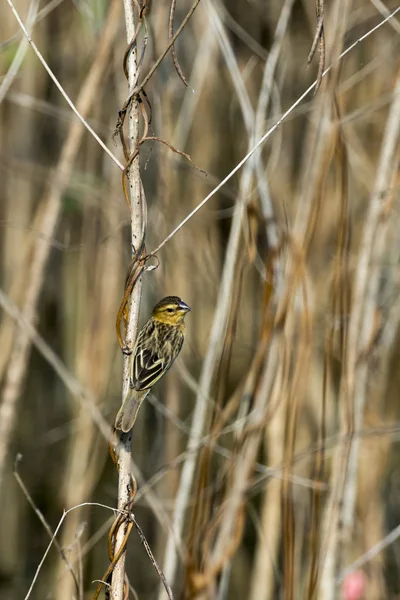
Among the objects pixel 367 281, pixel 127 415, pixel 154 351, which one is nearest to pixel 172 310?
pixel 154 351

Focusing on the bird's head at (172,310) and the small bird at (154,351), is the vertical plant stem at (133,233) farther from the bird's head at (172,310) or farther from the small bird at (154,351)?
the bird's head at (172,310)

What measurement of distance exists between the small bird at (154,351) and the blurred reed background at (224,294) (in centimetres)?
12

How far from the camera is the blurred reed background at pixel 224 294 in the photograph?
2.10m

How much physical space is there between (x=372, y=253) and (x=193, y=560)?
3.35 ft

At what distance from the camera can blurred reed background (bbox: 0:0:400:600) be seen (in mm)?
2096

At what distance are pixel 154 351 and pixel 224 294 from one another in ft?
2.28

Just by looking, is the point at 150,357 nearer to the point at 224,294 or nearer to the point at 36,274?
the point at 224,294

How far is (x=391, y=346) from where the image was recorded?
3.06m

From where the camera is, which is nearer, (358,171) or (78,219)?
(358,171)

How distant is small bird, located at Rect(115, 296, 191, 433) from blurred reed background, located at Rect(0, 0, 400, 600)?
121 mm

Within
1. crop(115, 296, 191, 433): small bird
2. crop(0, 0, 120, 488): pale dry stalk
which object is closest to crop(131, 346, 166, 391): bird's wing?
crop(115, 296, 191, 433): small bird

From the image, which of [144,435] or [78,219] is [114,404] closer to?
[144,435]

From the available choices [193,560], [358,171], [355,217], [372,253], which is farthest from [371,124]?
[193,560]

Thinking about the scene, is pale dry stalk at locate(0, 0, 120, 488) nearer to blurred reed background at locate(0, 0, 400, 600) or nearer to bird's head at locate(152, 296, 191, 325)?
blurred reed background at locate(0, 0, 400, 600)
